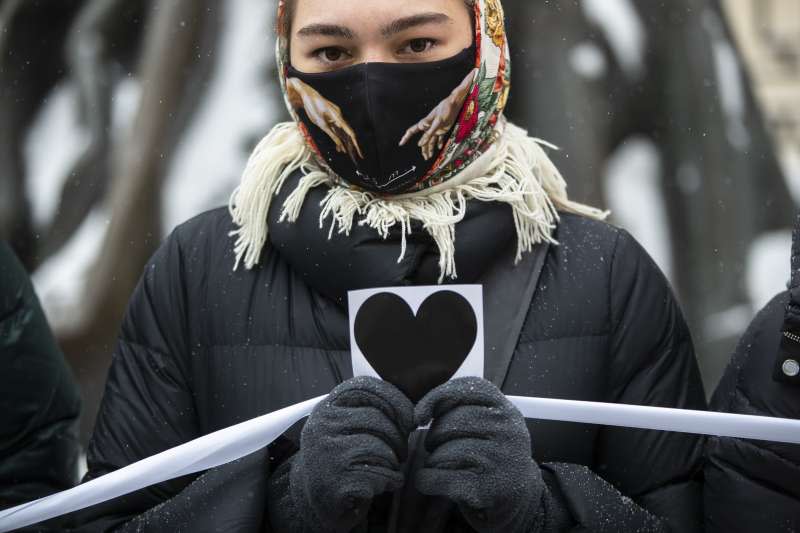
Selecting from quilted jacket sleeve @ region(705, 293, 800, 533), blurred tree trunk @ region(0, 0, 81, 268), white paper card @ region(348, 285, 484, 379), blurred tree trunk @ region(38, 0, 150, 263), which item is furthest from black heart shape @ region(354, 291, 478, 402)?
blurred tree trunk @ region(0, 0, 81, 268)

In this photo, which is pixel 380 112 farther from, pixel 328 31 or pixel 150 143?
pixel 150 143

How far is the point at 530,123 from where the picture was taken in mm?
3822

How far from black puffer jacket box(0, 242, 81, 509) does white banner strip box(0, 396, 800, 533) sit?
1.59ft

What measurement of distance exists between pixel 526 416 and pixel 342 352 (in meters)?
0.36

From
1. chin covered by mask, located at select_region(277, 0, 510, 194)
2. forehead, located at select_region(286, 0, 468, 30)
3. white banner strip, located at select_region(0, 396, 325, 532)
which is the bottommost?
Result: white banner strip, located at select_region(0, 396, 325, 532)

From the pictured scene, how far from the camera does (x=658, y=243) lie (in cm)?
388

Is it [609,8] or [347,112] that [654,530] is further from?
[609,8]

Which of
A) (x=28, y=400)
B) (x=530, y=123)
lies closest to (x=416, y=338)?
(x=28, y=400)

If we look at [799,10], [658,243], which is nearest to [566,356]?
[658,243]

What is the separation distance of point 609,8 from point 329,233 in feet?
6.71

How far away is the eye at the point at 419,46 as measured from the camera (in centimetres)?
211

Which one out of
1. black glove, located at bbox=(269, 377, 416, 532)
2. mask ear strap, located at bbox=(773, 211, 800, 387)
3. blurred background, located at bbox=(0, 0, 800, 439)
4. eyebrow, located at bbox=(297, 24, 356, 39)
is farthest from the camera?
blurred background, located at bbox=(0, 0, 800, 439)

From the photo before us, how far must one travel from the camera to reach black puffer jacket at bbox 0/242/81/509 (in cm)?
243

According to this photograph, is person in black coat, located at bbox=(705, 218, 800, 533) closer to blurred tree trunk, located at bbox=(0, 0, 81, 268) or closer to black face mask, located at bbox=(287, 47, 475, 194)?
black face mask, located at bbox=(287, 47, 475, 194)
